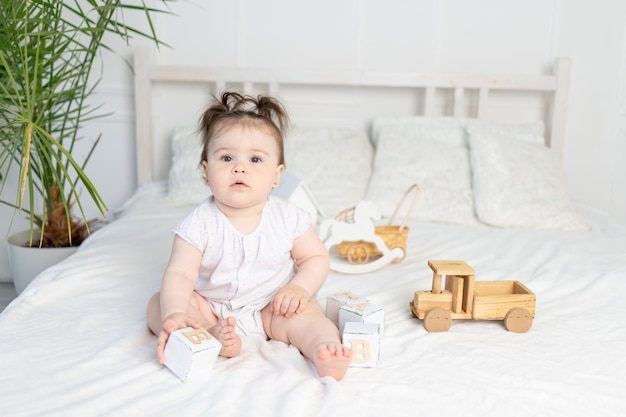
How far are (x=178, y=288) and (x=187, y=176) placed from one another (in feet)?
4.27

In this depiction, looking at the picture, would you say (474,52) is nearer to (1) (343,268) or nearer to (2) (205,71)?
(2) (205,71)

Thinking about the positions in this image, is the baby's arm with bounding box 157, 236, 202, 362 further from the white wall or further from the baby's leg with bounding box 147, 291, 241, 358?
the white wall

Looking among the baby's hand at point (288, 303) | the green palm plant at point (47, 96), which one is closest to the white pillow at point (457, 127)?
the green palm plant at point (47, 96)

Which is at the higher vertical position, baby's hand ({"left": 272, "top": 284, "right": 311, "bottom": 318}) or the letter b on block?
baby's hand ({"left": 272, "top": 284, "right": 311, "bottom": 318})

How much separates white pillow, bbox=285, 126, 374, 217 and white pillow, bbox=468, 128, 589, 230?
439 millimetres

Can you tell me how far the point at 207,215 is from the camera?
55.2 inches

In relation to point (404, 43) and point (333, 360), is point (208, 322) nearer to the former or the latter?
point (333, 360)

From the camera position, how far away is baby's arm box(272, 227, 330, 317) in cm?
132

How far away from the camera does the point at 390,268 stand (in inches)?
73.5

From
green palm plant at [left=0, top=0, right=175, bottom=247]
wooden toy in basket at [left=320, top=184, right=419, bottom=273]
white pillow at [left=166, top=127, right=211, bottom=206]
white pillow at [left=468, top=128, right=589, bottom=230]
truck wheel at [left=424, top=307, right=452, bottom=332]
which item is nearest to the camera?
green palm plant at [left=0, top=0, right=175, bottom=247]

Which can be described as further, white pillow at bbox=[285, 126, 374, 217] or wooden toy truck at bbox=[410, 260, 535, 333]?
white pillow at bbox=[285, 126, 374, 217]

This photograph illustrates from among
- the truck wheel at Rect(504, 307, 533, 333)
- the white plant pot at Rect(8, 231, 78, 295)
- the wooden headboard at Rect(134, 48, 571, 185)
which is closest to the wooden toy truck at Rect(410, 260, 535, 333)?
the truck wheel at Rect(504, 307, 533, 333)

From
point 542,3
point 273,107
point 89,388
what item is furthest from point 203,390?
point 542,3

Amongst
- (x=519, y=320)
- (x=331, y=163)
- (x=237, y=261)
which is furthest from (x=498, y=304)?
(x=331, y=163)
